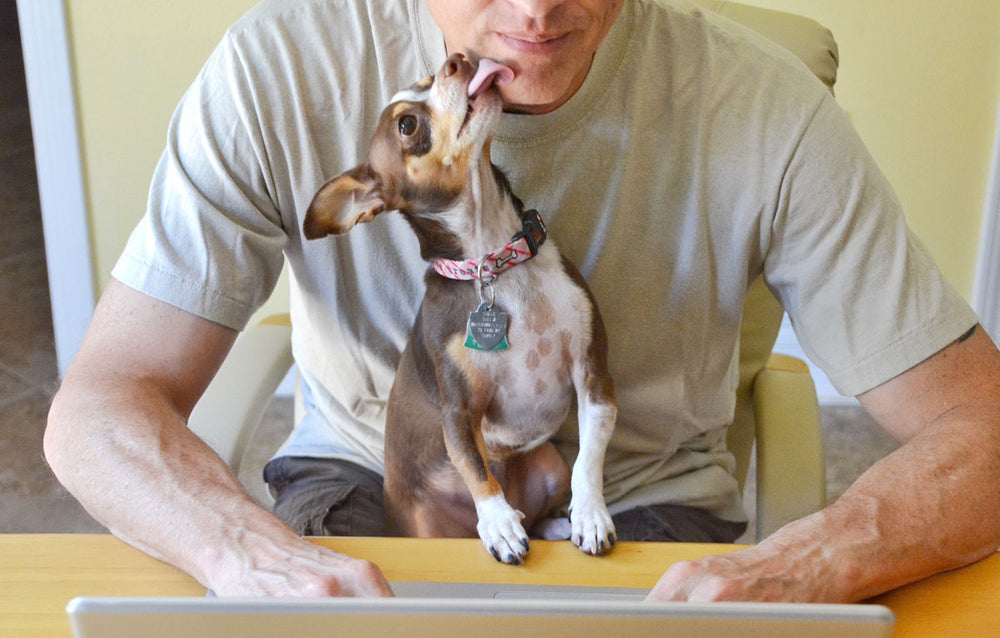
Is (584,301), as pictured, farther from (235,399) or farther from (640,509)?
(235,399)

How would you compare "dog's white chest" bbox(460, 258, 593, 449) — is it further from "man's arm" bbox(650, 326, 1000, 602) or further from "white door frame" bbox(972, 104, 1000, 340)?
"white door frame" bbox(972, 104, 1000, 340)

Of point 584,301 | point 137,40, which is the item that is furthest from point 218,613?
point 137,40

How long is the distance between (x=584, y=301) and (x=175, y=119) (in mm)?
518

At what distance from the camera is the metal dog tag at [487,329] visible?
0.95m

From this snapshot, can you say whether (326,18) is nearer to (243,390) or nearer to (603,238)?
(603,238)

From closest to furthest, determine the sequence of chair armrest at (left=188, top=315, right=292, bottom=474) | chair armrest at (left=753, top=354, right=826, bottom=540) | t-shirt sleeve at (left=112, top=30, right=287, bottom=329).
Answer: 1. t-shirt sleeve at (left=112, top=30, right=287, bottom=329)
2. chair armrest at (left=753, top=354, right=826, bottom=540)
3. chair armrest at (left=188, top=315, right=292, bottom=474)

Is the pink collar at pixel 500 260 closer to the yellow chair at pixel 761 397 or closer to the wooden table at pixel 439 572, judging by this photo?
the wooden table at pixel 439 572

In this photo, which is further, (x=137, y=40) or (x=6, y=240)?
(x=6, y=240)

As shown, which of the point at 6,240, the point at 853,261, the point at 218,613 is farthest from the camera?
the point at 6,240

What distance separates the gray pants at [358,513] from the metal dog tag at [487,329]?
35cm

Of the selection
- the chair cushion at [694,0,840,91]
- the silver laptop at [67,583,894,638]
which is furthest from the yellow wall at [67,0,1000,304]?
the silver laptop at [67,583,894,638]

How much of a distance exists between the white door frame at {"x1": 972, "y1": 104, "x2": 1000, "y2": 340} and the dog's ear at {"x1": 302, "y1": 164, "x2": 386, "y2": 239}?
2.11m

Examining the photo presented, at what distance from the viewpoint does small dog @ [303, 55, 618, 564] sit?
37.5 inches

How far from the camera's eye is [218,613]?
0.58 m
